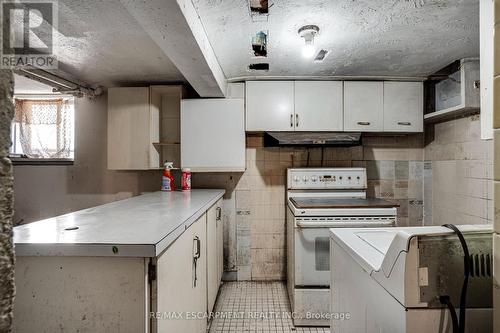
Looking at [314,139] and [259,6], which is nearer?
[259,6]

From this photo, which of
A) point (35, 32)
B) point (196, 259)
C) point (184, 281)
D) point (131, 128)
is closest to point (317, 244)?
point (196, 259)

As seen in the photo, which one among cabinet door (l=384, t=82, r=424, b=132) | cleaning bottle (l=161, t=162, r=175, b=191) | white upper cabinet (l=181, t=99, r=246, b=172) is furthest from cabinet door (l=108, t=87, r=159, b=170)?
cabinet door (l=384, t=82, r=424, b=132)

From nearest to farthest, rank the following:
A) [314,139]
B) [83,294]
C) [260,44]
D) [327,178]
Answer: [83,294] < [260,44] < [314,139] < [327,178]

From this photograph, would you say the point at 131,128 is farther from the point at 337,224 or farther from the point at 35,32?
the point at 337,224

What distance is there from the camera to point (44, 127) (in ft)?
10.9

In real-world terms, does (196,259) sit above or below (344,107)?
below

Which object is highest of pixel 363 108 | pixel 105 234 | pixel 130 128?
pixel 363 108

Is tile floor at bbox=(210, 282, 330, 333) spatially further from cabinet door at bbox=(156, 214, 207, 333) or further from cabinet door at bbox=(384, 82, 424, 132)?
cabinet door at bbox=(384, 82, 424, 132)

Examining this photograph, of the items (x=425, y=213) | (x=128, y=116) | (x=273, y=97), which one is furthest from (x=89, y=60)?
(x=425, y=213)

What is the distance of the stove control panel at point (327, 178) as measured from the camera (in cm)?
290

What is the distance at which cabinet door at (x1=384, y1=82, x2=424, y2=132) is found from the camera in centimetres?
272

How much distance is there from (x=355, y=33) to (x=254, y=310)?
91.3 inches

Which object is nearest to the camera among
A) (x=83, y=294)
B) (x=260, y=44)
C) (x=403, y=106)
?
(x=83, y=294)

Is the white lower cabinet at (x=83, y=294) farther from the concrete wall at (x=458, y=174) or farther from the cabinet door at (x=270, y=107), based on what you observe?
the concrete wall at (x=458, y=174)
